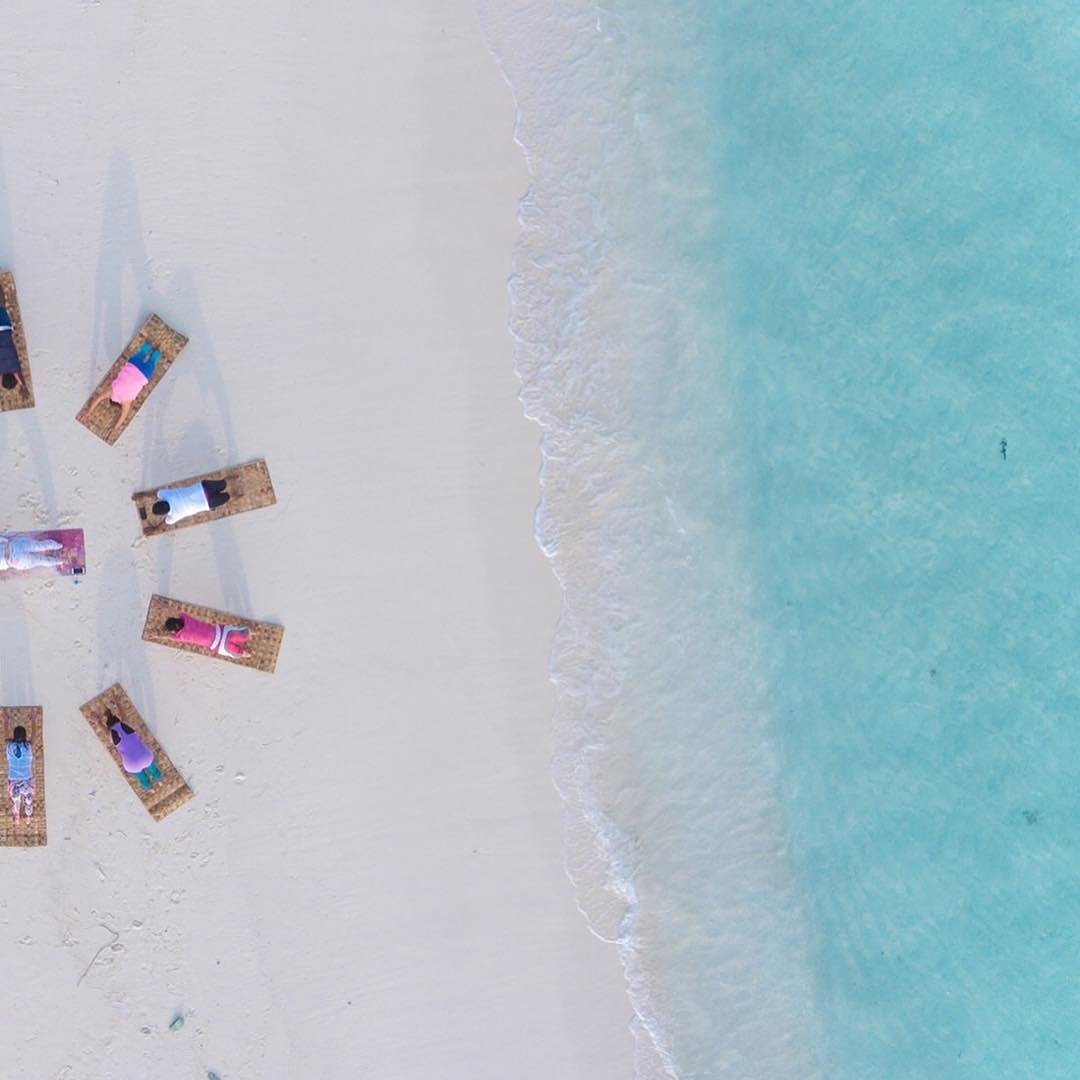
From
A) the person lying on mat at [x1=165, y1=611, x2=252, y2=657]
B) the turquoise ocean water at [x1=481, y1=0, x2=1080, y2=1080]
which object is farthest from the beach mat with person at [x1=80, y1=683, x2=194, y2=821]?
the turquoise ocean water at [x1=481, y1=0, x2=1080, y2=1080]

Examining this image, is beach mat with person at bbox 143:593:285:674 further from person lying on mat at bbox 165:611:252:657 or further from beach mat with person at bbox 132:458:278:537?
beach mat with person at bbox 132:458:278:537

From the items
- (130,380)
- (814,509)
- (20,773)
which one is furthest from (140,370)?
(814,509)

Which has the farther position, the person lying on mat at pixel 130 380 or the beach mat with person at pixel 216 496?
the beach mat with person at pixel 216 496

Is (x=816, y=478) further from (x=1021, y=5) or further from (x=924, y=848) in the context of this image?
(x=1021, y=5)

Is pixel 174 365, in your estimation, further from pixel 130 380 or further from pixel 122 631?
pixel 122 631

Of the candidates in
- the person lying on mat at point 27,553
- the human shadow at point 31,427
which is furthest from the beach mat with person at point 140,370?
the person lying on mat at point 27,553

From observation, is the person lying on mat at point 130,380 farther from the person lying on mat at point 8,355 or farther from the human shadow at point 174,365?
the person lying on mat at point 8,355
